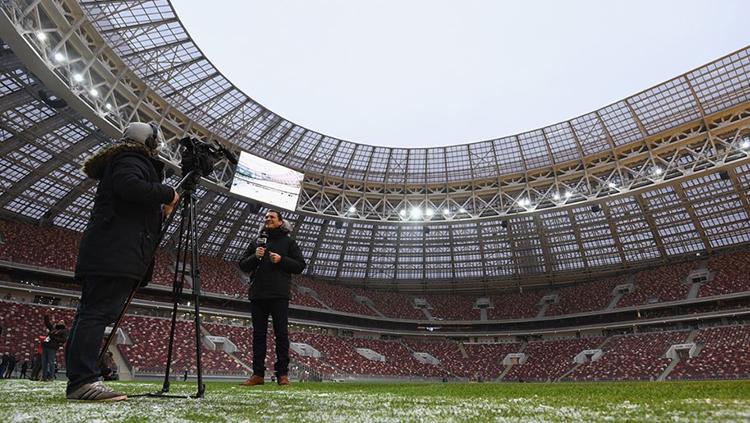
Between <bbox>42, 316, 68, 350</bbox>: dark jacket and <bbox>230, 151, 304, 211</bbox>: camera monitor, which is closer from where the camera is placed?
<bbox>42, 316, 68, 350</bbox>: dark jacket

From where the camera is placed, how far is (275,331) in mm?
5434

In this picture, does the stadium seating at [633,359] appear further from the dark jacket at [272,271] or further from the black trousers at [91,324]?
the black trousers at [91,324]

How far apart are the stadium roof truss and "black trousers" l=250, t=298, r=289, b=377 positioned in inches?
563

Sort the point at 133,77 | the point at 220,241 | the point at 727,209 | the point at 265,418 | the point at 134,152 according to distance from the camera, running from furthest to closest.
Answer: the point at 220,241 → the point at 727,209 → the point at 133,77 → the point at 134,152 → the point at 265,418

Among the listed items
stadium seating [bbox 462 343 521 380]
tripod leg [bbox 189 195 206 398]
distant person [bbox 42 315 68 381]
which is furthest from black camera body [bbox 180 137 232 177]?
stadium seating [bbox 462 343 521 380]

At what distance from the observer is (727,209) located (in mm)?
32844

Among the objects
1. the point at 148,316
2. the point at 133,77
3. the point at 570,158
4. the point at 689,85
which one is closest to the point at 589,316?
the point at 570,158

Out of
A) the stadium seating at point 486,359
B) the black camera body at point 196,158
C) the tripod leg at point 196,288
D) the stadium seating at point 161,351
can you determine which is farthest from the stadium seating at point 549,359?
the black camera body at point 196,158

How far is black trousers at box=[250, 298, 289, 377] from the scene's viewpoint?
17.6ft

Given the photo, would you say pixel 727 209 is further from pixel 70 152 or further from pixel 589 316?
pixel 70 152

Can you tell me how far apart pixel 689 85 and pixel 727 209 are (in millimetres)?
14579

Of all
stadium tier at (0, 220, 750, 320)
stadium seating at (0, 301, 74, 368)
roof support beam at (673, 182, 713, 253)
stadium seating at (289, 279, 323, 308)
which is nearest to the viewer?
stadium seating at (0, 301, 74, 368)

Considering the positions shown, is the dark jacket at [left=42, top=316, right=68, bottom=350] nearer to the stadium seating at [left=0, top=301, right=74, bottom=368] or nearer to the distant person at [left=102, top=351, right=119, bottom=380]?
the distant person at [left=102, top=351, right=119, bottom=380]

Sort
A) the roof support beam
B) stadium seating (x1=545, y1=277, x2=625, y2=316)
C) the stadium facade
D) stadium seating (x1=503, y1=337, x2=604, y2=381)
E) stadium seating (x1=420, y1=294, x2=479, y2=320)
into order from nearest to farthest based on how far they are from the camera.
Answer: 1. the stadium facade
2. the roof support beam
3. stadium seating (x1=503, y1=337, x2=604, y2=381)
4. stadium seating (x1=545, y1=277, x2=625, y2=316)
5. stadium seating (x1=420, y1=294, x2=479, y2=320)
